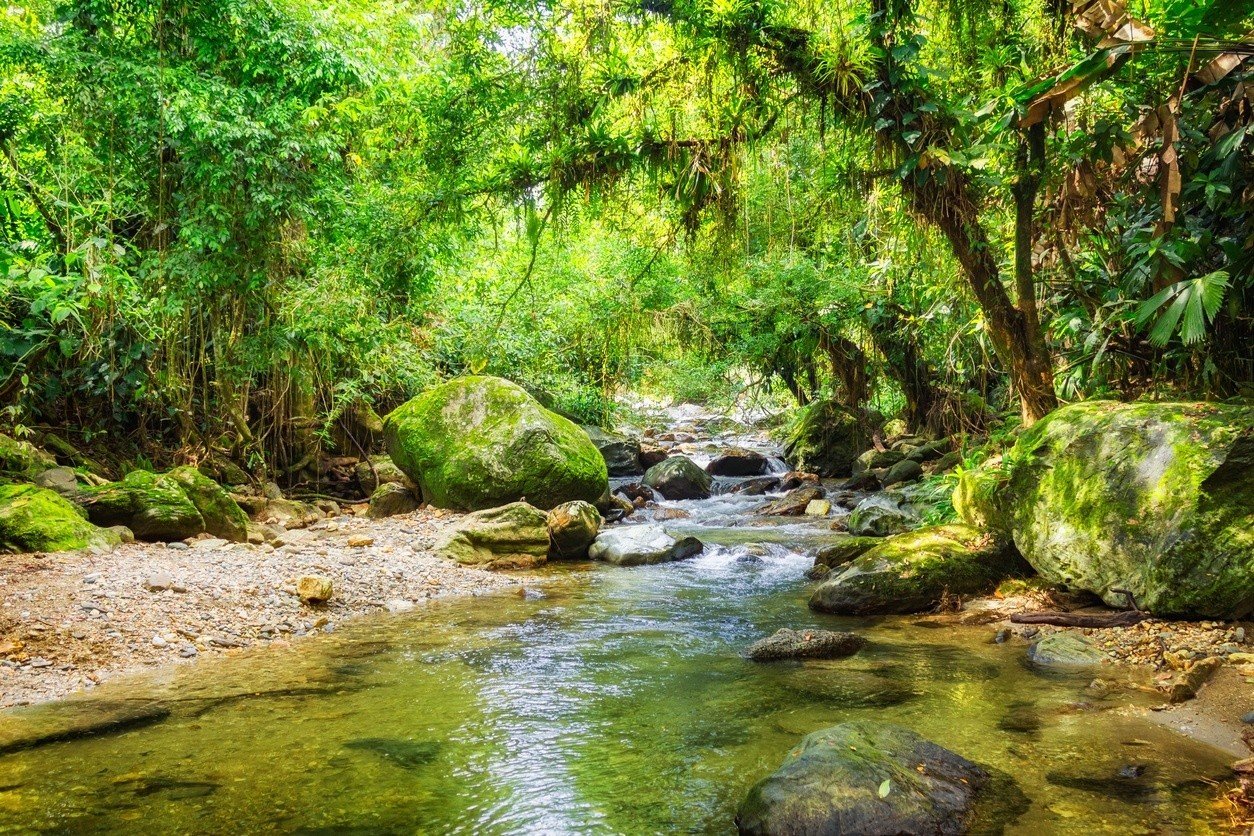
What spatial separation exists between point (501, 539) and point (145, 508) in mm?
3722

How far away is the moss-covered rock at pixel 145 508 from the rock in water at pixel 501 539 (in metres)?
2.66

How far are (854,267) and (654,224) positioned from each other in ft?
15.8

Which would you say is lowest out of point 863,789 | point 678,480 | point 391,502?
point 863,789

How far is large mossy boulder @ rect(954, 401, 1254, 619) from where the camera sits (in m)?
5.31

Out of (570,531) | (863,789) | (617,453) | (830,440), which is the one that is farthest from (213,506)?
(830,440)

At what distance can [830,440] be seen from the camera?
61.6 feet

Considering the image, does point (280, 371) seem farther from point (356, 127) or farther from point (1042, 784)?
point (1042, 784)

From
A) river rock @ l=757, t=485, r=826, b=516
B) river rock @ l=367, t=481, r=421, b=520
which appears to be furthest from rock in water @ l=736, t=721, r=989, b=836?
river rock @ l=757, t=485, r=826, b=516

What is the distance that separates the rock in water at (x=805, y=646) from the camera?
18.7 feet

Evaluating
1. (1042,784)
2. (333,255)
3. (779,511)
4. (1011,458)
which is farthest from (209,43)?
(779,511)

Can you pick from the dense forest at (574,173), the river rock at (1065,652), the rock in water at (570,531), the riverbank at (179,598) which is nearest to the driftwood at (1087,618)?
the river rock at (1065,652)

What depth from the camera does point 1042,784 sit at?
3.48 meters

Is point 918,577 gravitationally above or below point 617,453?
below

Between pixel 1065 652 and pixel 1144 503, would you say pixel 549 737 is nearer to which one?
pixel 1065 652
